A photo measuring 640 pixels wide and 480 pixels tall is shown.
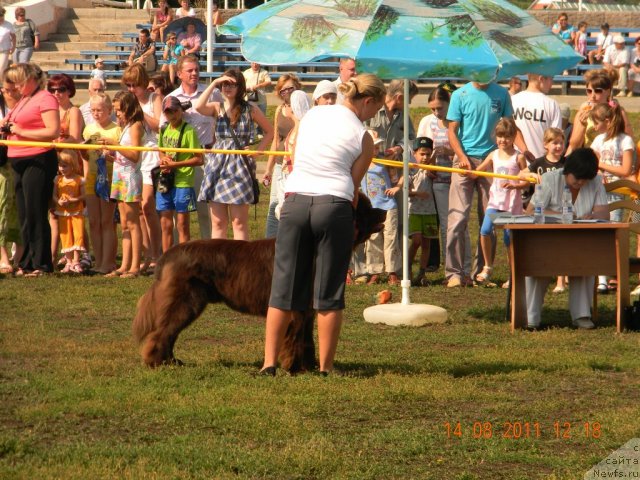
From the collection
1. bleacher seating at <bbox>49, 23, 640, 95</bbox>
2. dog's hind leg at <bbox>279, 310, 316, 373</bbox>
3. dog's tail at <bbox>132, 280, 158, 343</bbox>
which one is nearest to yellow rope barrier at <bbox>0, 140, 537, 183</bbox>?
dog's tail at <bbox>132, 280, 158, 343</bbox>

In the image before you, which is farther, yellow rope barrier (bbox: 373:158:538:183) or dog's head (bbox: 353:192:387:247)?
yellow rope barrier (bbox: 373:158:538:183)

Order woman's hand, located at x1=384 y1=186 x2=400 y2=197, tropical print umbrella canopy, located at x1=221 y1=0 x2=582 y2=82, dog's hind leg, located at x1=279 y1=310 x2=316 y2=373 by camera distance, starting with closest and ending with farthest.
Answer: dog's hind leg, located at x1=279 y1=310 x2=316 y2=373 < tropical print umbrella canopy, located at x1=221 y1=0 x2=582 y2=82 < woman's hand, located at x1=384 y1=186 x2=400 y2=197

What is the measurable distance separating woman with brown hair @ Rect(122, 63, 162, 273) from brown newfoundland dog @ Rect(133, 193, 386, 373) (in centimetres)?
447

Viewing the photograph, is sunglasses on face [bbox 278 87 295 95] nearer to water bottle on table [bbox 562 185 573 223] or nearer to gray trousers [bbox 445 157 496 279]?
gray trousers [bbox 445 157 496 279]

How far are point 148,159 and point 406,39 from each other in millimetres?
4048

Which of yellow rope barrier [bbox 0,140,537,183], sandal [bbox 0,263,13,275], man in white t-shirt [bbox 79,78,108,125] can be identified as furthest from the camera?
man in white t-shirt [bbox 79,78,108,125]

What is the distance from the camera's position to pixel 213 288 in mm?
7586

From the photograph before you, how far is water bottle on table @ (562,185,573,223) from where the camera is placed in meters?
9.40

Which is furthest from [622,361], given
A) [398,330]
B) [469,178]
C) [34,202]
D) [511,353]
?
[34,202]

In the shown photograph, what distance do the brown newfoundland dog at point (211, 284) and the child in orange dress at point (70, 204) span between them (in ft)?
16.2

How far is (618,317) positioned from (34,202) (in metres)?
6.06

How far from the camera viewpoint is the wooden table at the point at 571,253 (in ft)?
30.5
